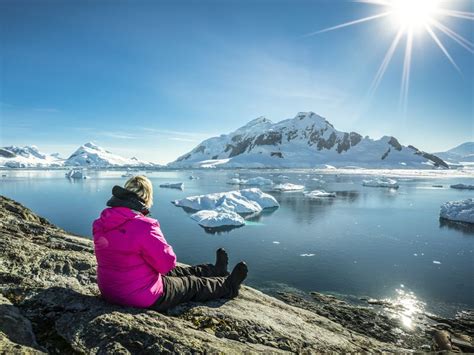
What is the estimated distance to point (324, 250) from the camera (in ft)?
43.9

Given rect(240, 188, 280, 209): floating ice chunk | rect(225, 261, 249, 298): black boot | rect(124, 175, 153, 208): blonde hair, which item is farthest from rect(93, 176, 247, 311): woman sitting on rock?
rect(240, 188, 280, 209): floating ice chunk

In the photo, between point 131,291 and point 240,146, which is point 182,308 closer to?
point 131,291

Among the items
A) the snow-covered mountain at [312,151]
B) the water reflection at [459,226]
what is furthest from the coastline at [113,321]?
the snow-covered mountain at [312,151]

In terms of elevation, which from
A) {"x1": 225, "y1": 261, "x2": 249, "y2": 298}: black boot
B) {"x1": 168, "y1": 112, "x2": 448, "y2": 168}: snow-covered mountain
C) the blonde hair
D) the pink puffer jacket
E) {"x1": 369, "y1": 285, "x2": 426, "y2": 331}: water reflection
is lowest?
{"x1": 369, "y1": 285, "x2": 426, "y2": 331}: water reflection

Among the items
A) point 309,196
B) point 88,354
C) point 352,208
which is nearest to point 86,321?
point 88,354

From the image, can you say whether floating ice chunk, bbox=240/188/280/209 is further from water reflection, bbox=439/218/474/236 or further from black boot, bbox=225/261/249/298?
black boot, bbox=225/261/249/298

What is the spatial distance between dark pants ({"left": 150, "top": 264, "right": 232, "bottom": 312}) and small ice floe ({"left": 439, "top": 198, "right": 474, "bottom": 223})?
2052cm

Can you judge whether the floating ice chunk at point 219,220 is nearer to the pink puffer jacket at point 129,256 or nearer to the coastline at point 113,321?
the coastline at point 113,321

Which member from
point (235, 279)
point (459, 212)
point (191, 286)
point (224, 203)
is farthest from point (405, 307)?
point (224, 203)

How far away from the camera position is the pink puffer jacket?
9.69 feet

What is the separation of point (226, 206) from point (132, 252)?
736 inches

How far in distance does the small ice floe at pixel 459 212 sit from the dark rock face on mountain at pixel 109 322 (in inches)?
734

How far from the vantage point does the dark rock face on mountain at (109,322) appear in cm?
268

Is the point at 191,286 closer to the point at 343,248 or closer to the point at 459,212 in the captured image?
the point at 343,248
